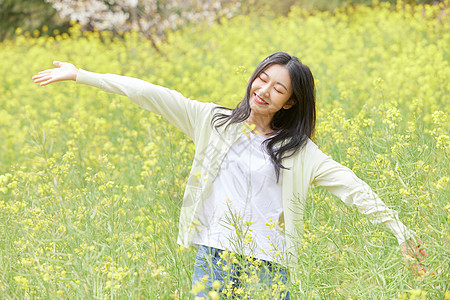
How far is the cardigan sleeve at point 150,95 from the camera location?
262 centimetres

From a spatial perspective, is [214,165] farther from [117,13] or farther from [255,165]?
[117,13]

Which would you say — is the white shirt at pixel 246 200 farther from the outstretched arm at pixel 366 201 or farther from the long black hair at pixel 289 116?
the outstretched arm at pixel 366 201

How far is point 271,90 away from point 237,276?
3.03ft

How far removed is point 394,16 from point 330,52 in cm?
227

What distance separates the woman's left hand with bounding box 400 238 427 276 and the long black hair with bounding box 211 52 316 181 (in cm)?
67

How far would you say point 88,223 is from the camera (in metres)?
2.48

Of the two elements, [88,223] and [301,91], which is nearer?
[88,223]

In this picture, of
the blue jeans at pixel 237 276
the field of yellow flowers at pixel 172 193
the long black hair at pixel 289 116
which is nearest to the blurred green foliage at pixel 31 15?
the field of yellow flowers at pixel 172 193

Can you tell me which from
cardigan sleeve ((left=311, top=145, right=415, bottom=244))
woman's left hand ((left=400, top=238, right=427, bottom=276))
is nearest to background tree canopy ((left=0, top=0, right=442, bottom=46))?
cardigan sleeve ((left=311, top=145, right=415, bottom=244))

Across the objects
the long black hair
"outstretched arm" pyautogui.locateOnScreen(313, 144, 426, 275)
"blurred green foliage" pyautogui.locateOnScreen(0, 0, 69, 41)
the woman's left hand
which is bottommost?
the woman's left hand

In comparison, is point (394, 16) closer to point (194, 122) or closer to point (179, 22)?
point (179, 22)

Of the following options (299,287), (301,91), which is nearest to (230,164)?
(301,91)

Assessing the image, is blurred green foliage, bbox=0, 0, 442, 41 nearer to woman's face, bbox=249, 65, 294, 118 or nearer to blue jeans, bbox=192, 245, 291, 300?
woman's face, bbox=249, 65, 294, 118

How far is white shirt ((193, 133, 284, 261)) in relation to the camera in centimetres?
245
